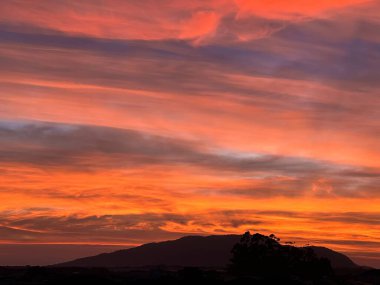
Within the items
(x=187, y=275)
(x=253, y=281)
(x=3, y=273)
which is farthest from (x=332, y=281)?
(x=3, y=273)

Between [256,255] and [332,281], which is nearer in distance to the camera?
[332,281]

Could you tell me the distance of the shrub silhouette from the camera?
10738 cm

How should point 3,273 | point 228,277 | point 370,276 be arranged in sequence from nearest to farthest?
point 228,277
point 3,273
point 370,276

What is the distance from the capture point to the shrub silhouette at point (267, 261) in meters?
107

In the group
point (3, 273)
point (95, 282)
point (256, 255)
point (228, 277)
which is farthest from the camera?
point (256, 255)

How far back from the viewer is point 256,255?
353 feet

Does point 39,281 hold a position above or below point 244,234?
below

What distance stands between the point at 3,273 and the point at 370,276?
66081 millimetres

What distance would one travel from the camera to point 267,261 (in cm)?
10812

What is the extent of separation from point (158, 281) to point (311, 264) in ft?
110

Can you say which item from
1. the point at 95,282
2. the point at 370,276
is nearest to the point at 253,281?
the point at 95,282

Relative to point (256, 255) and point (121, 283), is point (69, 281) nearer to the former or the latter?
point (121, 283)

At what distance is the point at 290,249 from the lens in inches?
4345

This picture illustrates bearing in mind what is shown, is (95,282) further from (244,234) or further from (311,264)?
(311,264)
